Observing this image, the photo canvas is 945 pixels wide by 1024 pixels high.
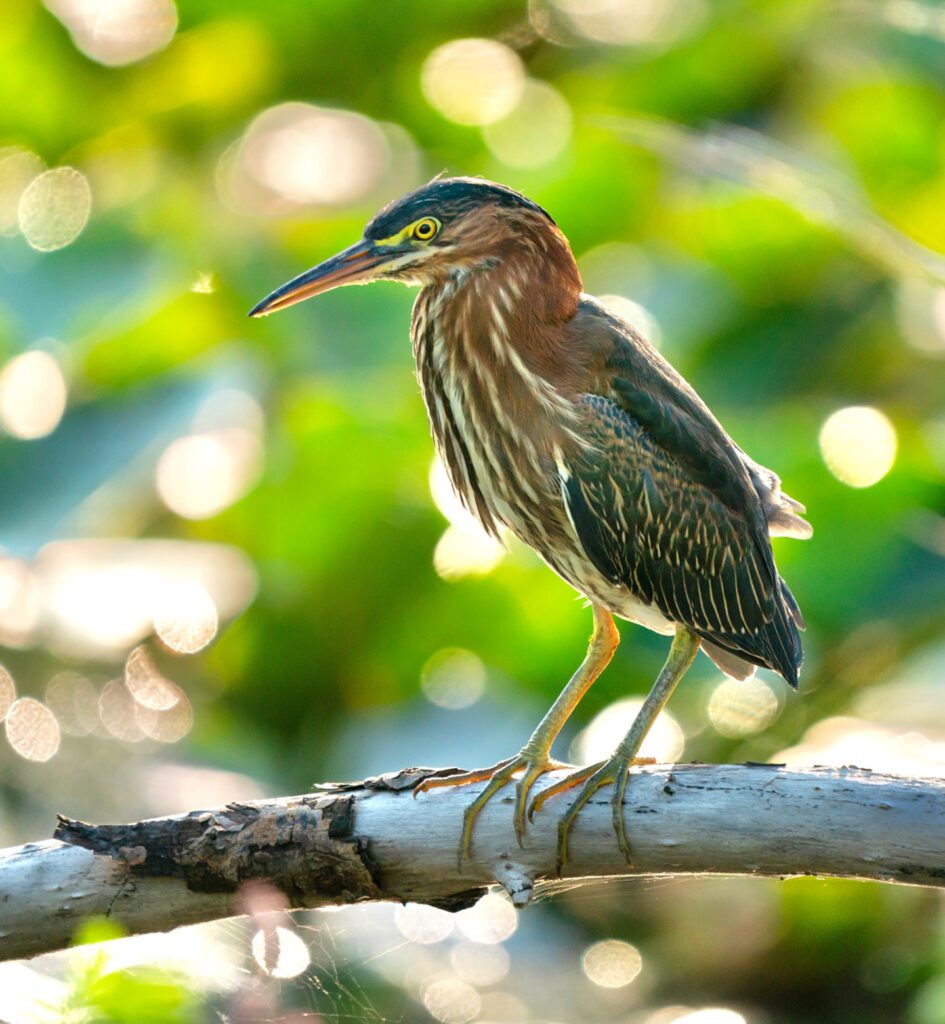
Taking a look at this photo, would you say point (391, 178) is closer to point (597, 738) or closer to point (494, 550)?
point (494, 550)

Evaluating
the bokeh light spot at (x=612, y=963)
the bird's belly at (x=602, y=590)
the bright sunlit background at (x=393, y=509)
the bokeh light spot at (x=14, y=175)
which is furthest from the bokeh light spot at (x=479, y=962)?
the bokeh light spot at (x=14, y=175)

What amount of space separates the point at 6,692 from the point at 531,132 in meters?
3.01

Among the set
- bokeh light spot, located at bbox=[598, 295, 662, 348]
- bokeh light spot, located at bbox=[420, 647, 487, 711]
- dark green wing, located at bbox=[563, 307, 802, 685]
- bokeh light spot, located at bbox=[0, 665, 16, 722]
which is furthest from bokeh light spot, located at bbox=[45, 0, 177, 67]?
dark green wing, located at bbox=[563, 307, 802, 685]

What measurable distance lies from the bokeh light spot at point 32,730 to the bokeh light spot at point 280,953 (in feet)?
5.49

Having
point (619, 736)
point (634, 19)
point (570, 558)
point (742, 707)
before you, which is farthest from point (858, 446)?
point (634, 19)

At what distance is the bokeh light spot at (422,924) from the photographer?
3957 millimetres

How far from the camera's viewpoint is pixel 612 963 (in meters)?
4.02

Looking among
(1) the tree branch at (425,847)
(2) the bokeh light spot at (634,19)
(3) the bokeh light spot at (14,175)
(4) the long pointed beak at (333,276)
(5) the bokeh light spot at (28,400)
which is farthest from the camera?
(2) the bokeh light spot at (634,19)

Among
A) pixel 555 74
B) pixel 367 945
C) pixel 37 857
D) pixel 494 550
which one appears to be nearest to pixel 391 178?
pixel 555 74

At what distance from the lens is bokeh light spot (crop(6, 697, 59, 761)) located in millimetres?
4527

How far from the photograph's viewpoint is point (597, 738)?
3895mm

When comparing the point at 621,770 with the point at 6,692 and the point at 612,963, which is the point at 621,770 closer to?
the point at 612,963

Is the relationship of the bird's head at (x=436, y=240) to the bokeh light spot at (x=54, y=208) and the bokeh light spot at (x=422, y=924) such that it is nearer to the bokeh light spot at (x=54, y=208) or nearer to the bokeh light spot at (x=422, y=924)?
the bokeh light spot at (x=422, y=924)

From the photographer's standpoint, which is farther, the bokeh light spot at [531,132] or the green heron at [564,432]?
the bokeh light spot at [531,132]
